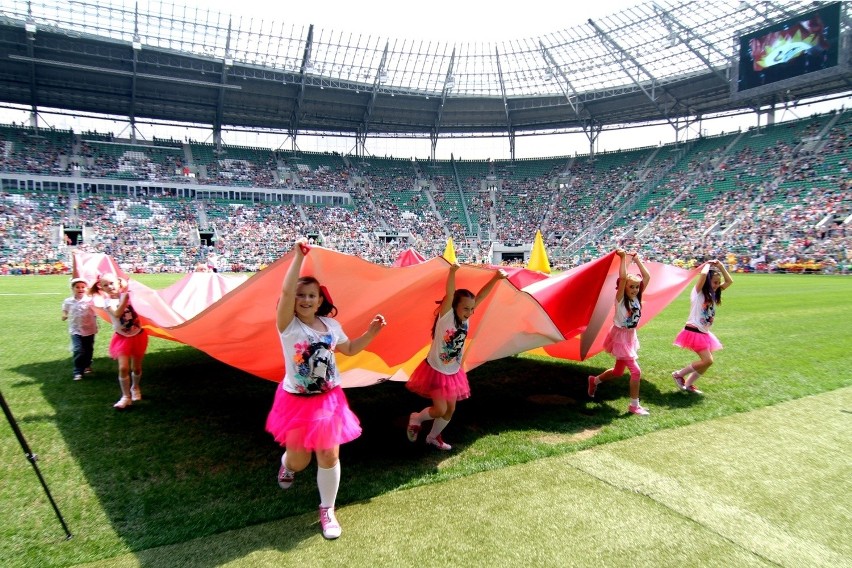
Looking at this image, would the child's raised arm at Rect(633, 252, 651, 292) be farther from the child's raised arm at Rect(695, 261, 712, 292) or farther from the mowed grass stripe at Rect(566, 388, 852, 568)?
the mowed grass stripe at Rect(566, 388, 852, 568)

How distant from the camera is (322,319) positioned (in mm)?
3340

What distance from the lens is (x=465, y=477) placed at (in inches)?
148

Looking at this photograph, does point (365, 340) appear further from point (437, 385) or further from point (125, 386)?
point (125, 386)

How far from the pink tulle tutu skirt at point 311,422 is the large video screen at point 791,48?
128ft

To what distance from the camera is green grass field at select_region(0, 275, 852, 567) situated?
281 cm

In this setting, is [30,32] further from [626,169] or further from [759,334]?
[626,169]

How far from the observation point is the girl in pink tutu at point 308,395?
3.05 m

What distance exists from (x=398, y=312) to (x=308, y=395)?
1510 mm

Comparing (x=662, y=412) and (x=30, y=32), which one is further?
(x=30, y=32)

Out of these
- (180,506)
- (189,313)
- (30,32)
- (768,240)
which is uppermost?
(30,32)

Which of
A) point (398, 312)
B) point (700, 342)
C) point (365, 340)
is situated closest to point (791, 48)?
point (700, 342)

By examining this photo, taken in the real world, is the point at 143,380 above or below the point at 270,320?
below

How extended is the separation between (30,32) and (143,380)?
34.8 m

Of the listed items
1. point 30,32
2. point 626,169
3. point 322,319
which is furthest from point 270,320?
point 626,169
